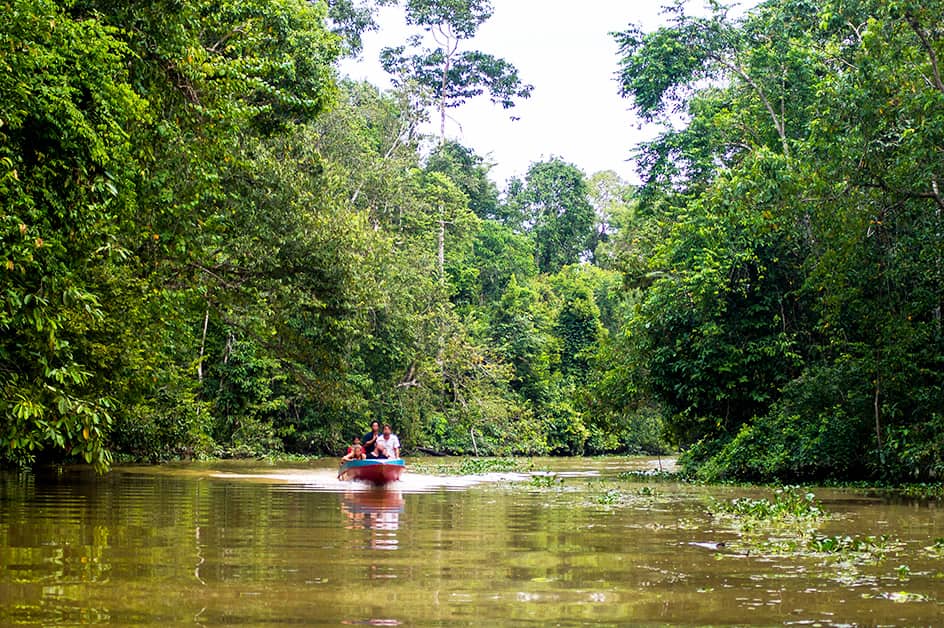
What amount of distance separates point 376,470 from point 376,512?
643 cm

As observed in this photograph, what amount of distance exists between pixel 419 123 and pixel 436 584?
48.0 meters

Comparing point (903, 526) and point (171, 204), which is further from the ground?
point (171, 204)

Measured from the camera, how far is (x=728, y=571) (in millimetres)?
7312

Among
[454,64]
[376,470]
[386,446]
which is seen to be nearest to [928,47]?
[376,470]

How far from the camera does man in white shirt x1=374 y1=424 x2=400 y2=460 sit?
22078 mm

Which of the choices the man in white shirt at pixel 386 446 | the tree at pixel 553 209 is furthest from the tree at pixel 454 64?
the man in white shirt at pixel 386 446

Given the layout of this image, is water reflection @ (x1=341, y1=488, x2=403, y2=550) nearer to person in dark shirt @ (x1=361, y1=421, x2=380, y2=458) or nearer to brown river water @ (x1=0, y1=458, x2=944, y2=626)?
brown river water @ (x1=0, y1=458, x2=944, y2=626)

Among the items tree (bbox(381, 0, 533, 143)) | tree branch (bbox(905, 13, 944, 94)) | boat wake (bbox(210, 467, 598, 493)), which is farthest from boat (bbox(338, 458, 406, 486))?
tree (bbox(381, 0, 533, 143))

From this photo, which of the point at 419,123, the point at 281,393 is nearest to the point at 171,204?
the point at 281,393

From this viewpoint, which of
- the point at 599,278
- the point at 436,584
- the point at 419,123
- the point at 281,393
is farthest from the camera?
the point at 599,278

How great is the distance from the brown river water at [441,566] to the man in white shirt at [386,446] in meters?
7.27

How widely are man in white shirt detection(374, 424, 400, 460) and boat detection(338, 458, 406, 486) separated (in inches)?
64.1

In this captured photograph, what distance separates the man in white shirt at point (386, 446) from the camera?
2208 cm

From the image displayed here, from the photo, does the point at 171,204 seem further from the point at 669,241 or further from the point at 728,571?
the point at 669,241
